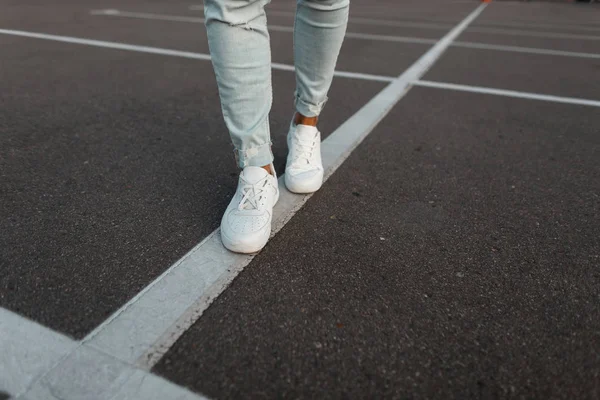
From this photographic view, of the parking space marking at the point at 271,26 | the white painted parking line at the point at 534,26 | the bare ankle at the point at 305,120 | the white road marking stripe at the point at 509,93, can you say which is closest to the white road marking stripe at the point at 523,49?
the parking space marking at the point at 271,26

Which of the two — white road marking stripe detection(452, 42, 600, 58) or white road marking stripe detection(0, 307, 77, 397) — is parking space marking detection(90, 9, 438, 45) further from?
white road marking stripe detection(0, 307, 77, 397)

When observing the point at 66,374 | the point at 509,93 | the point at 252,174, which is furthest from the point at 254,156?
the point at 509,93

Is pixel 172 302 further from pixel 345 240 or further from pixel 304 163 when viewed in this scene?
pixel 304 163

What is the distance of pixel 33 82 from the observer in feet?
10.7

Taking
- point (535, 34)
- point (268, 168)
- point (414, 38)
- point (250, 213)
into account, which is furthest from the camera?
point (535, 34)

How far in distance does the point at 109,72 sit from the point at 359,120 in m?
2.08

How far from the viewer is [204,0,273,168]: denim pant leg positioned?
141 centimetres

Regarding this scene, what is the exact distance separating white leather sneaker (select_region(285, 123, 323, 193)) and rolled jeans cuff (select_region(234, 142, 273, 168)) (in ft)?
0.75

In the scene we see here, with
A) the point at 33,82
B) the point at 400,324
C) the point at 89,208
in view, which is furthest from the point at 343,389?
the point at 33,82

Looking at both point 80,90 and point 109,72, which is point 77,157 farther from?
point 109,72

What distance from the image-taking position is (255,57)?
1.49m

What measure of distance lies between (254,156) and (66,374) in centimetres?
88

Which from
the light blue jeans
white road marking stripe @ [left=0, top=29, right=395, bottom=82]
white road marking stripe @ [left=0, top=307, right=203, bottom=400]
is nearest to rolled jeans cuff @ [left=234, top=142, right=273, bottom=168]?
the light blue jeans

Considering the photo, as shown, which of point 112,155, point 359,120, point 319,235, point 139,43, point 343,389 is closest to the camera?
point 343,389
